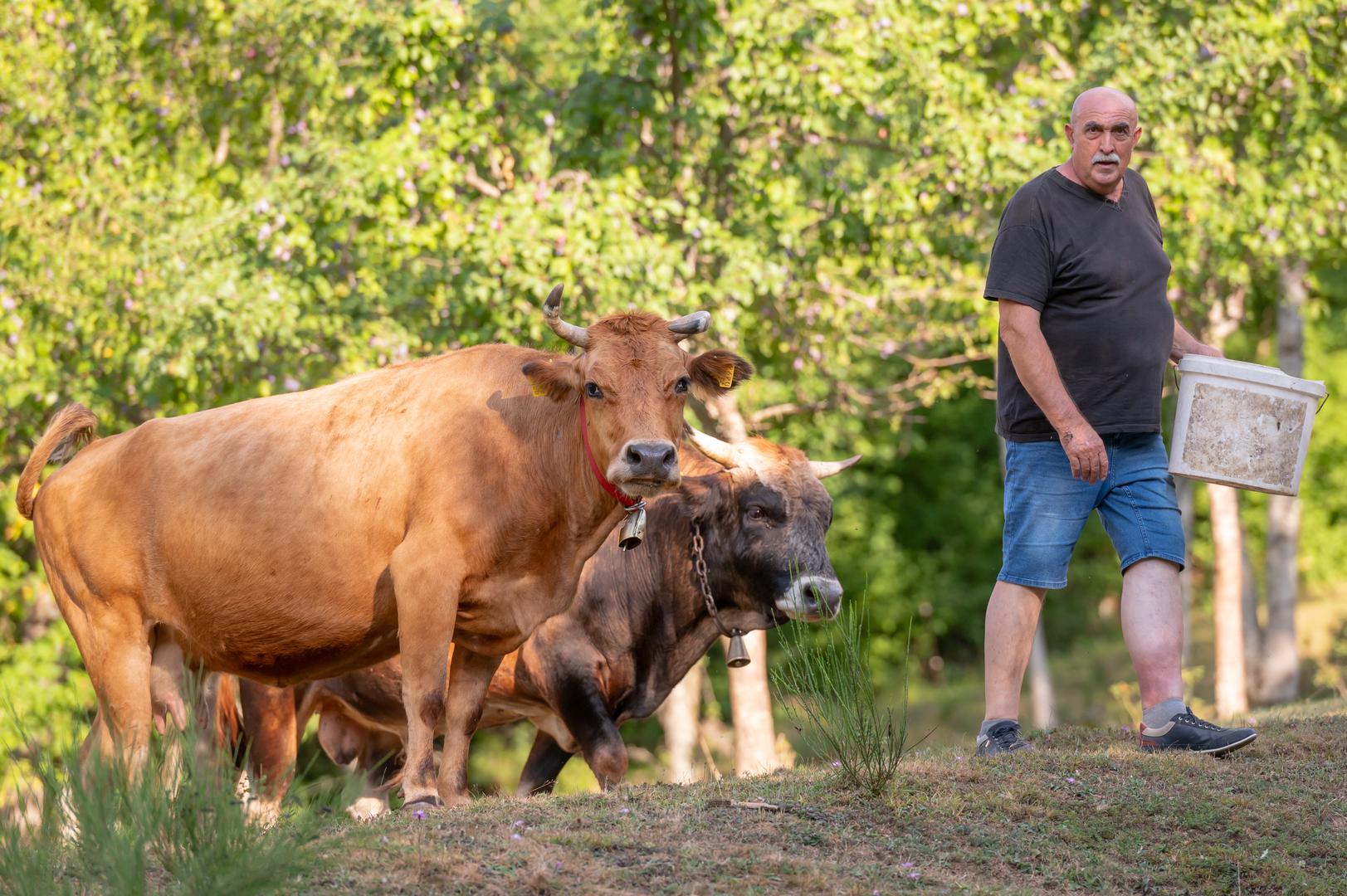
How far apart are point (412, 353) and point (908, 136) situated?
4.15 meters

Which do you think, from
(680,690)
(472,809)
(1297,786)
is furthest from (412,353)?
(1297,786)

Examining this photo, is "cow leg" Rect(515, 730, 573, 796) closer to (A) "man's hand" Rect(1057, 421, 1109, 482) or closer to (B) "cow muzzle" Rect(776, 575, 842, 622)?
(B) "cow muzzle" Rect(776, 575, 842, 622)

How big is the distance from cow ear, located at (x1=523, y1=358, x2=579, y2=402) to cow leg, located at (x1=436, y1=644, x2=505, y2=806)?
1224 mm

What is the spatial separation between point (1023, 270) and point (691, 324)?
139 centimetres

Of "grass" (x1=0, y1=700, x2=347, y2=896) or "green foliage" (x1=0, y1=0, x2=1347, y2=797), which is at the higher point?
"green foliage" (x1=0, y1=0, x2=1347, y2=797)

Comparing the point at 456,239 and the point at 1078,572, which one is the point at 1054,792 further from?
the point at 1078,572

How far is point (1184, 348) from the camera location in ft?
22.1

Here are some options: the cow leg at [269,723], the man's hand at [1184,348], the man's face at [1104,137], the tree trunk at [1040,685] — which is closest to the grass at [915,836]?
the man's hand at [1184,348]

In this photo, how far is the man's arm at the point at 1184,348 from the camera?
6.72 meters

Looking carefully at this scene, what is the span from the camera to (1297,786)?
234 inches

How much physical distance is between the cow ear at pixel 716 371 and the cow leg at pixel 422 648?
4.66 ft

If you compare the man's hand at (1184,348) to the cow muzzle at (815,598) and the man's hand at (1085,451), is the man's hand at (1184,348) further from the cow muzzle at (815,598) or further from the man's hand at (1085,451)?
the cow muzzle at (815,598)

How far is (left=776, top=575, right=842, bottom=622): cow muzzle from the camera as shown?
7.67 meters

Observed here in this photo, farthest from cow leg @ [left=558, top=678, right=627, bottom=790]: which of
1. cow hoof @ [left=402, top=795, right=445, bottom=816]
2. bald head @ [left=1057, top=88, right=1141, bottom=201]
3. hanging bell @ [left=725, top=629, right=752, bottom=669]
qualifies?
bald head @ [left=1057, top=88, right=1141, bottom=201]
